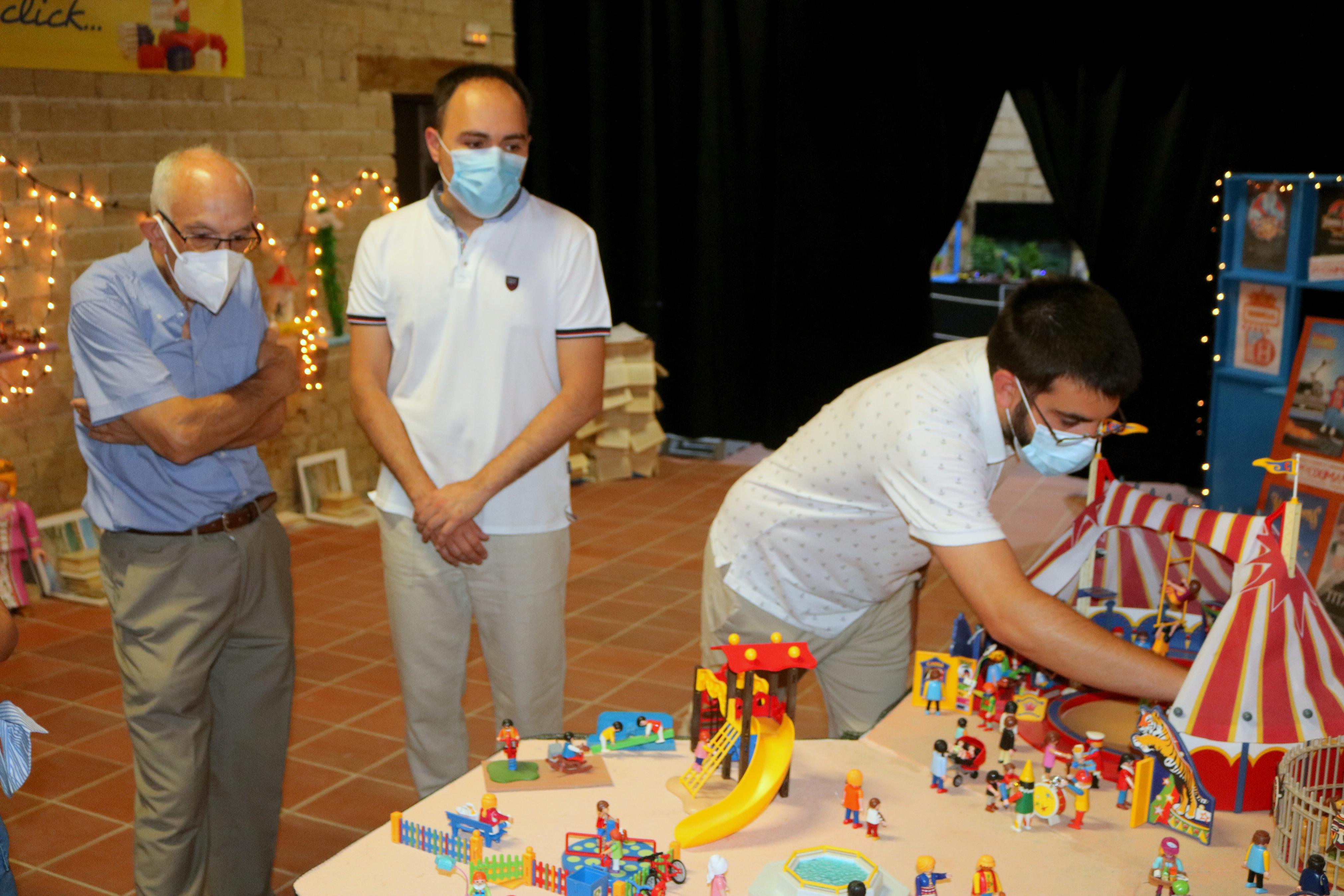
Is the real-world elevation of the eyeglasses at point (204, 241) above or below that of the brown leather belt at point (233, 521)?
above

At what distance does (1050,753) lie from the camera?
6.31 feet

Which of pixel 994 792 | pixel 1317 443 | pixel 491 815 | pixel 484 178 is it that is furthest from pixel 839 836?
pixel 1317 443

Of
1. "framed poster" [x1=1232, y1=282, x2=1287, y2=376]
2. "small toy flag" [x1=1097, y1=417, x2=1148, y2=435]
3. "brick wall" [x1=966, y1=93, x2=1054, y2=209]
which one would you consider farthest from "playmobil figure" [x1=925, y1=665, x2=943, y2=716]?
"brick wall" [x1=966, y1=93, x2=1054, y2=209]

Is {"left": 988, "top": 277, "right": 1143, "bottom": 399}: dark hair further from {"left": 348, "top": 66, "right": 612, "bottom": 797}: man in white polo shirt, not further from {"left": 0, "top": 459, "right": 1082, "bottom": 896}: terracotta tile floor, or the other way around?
{"left": 0, "top": 459, "right": 1082, "bottom": 896}: terracotta tile floor

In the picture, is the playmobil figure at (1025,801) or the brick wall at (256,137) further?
the brick wall at (256,137)

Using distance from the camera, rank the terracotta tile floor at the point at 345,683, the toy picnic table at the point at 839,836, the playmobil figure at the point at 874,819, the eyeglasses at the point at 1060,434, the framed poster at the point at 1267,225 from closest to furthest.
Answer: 1. the toy picnic table at the point at 839,836
2. the playmobil figure at the point at 874,819
3. the eyeglasses at the point at 1060,434
4. the terracotta tile floor at the point at 345,683
5. the framed poster at the point at 1267,225

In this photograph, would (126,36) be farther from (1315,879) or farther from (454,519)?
(1315,879)

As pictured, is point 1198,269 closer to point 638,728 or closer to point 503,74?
point 503,74

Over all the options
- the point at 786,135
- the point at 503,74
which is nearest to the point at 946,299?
the point at 786,135

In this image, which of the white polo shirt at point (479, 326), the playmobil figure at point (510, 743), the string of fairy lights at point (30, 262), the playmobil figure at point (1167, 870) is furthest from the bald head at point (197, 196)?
the string of fairy lights at point (30, 262)

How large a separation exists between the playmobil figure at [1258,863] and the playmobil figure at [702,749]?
756mm

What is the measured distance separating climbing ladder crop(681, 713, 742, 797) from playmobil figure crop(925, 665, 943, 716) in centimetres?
45

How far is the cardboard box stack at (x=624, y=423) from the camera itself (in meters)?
6.49

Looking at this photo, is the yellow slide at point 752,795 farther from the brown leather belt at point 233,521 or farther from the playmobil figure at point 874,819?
the brown leather belt at point 233,521
